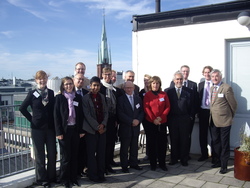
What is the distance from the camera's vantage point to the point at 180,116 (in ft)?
16.0

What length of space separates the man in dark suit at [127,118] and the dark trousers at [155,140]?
0.25 m

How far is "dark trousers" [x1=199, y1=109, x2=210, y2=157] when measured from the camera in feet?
16.6

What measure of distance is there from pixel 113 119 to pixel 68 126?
0.96 meters

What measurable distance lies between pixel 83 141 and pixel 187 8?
371 centimetres

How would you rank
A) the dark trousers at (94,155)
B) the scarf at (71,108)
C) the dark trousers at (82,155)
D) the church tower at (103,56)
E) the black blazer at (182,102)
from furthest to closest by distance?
the church tower at (103,56)
the black blazer at (182,102)
the dark trousers at (82,155)
the dark trousers at (94,155)
the scarf at (71,108)

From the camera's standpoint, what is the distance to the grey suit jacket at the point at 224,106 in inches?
175

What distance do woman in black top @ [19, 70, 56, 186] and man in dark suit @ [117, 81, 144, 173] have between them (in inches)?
48.9

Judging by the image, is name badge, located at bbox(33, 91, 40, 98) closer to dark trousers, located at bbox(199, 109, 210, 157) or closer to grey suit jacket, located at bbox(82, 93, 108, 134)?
grey suit jacket, located at bbox(82, 93, 108, 134)

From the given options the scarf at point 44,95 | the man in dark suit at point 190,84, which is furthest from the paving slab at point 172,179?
the scarf at point 44,95

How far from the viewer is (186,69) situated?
520 centimetres

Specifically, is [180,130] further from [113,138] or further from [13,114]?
[13,114]

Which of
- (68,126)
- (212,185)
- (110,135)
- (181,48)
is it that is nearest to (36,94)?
(68,126)

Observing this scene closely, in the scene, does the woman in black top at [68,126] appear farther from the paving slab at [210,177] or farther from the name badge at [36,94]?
the paving slab at [210,177]

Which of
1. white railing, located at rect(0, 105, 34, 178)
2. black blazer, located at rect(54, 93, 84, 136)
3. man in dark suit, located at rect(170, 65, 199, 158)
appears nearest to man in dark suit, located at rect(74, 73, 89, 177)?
black blazer, located at rect(54, 93, 84, 136)
